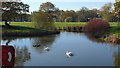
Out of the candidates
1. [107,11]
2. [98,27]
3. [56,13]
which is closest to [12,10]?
[98,27]

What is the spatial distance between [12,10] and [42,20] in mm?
10083

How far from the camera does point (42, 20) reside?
209 feet

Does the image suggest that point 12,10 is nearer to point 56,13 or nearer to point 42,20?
point 42,20

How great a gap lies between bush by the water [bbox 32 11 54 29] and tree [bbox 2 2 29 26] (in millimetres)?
4073

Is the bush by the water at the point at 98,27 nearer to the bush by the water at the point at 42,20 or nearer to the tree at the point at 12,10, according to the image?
the bush by the water at the point at 42,20

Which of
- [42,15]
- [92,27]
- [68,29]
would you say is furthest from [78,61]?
[68,29]

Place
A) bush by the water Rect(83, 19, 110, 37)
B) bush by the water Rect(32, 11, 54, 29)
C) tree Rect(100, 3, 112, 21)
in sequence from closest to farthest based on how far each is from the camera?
bush by the water Rect(83, 19, 110, 37) < bush by the water Rect(32, 11, 54, 29) < tree Rect(100, 3, 112, 21)

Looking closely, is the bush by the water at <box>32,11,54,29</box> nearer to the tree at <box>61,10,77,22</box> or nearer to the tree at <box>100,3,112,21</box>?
the tree at <box>100,3,112,21</box>

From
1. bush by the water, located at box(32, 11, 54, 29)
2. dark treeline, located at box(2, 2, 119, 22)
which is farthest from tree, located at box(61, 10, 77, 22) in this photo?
bush by the water, located at box(32, 11, 54, 29)

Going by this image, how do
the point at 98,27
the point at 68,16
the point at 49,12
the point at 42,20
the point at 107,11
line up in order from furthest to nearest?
the point at 68,16 → the point at 49,12 → the point at 107,11 → the point at 42,20 → the point at 98,27

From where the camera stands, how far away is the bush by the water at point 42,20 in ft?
208

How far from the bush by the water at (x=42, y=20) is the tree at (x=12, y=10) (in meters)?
4.07

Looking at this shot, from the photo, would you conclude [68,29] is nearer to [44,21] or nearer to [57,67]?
[44,21]

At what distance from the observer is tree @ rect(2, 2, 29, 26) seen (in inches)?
2258
